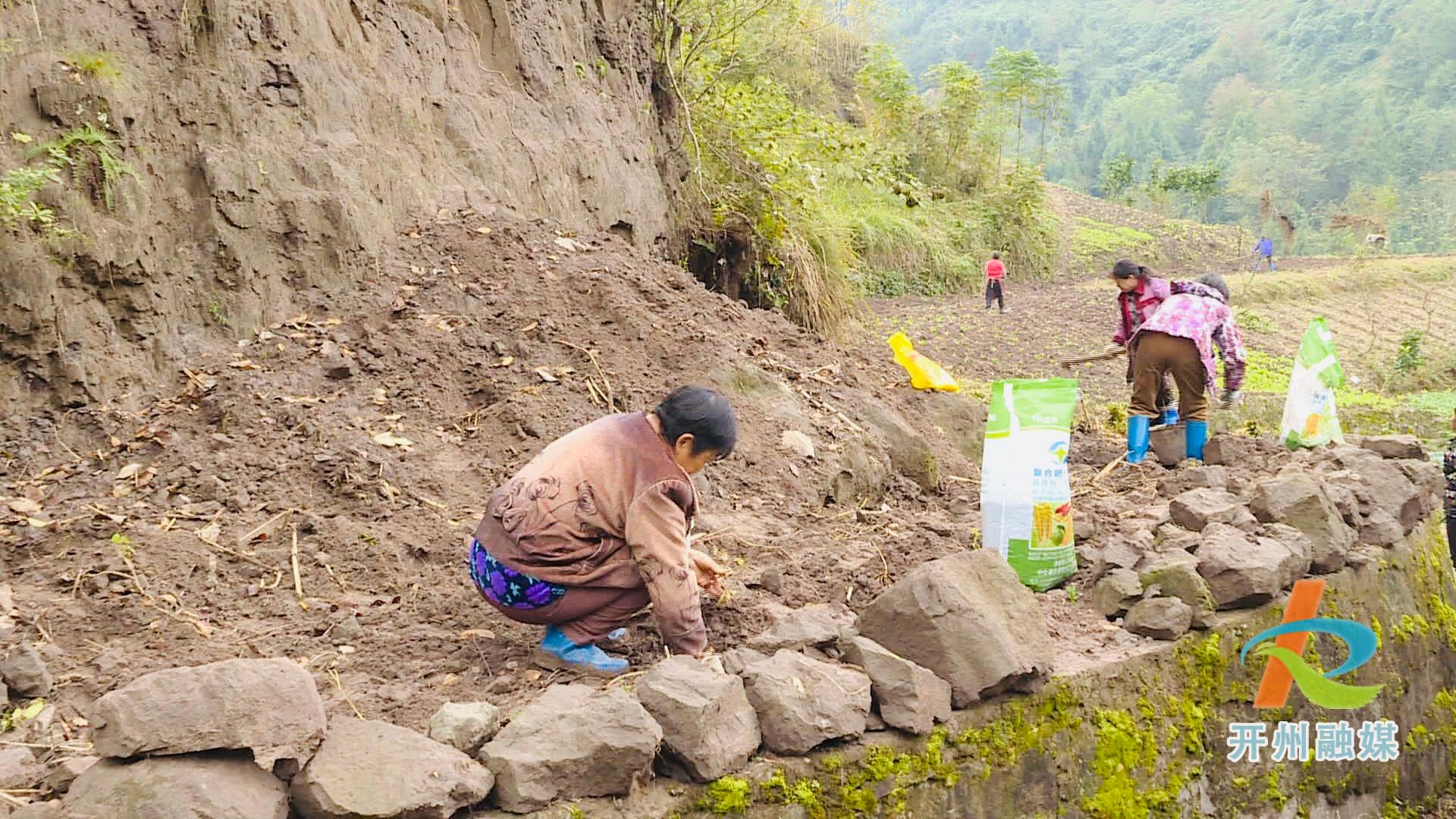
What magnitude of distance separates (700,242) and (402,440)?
3.96m

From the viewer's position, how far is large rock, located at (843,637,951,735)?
9.06ft

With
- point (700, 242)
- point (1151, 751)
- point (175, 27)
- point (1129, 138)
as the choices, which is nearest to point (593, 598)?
point (1151, 751)

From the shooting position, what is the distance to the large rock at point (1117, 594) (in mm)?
3660

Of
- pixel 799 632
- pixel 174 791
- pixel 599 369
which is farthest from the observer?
pixel 599 369

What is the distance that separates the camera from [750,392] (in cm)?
563

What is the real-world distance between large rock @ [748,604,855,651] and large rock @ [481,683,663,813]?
2.19 ft

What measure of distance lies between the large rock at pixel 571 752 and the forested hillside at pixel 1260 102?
2272 cm

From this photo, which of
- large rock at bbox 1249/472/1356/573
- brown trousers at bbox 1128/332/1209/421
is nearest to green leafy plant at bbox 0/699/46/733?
large rock at bbox 1249/472/1356/573

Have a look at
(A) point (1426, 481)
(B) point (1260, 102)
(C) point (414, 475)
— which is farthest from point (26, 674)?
(B) point (1260, 102)

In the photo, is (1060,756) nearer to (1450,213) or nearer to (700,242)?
(700,242)

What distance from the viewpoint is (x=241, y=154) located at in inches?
197

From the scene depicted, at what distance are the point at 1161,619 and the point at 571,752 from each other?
82.1 inches

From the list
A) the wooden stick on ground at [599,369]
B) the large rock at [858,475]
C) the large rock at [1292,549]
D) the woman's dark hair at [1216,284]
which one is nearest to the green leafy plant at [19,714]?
the wooden stick on ground at [599,369]

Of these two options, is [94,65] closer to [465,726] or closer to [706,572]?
[706,572]
